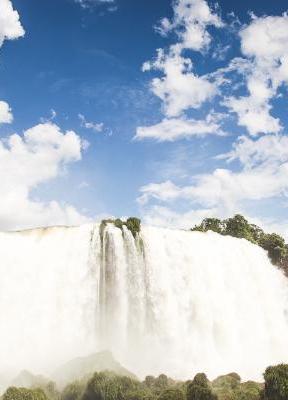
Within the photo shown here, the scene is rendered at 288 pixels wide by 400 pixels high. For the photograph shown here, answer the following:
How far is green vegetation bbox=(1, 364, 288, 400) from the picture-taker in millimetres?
18703

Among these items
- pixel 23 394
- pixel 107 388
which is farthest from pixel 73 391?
pixel 23 394

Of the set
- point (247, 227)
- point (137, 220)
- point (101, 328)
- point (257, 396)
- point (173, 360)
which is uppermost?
point (247, 227)

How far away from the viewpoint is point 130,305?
105 feet

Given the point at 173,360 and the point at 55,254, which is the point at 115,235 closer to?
the point at 55,254

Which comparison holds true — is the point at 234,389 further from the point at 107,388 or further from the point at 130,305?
the point at 130,305

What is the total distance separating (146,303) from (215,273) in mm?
6761

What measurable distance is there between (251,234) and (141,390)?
38239 millimetres

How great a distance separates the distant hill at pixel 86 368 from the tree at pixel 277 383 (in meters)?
7.00

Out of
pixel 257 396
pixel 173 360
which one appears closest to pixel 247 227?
pixel 173 360

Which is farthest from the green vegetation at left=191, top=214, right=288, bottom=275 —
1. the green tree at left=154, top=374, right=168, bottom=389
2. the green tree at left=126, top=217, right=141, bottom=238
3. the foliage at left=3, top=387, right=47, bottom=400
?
the foliage at left=3, top=387, right=47, bottom=400

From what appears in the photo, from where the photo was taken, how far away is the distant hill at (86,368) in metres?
23.1

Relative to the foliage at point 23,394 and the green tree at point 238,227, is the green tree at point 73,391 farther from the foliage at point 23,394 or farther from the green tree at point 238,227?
the green tree at point 238,227

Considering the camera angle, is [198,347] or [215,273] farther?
[215,273]

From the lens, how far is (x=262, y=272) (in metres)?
40.2
